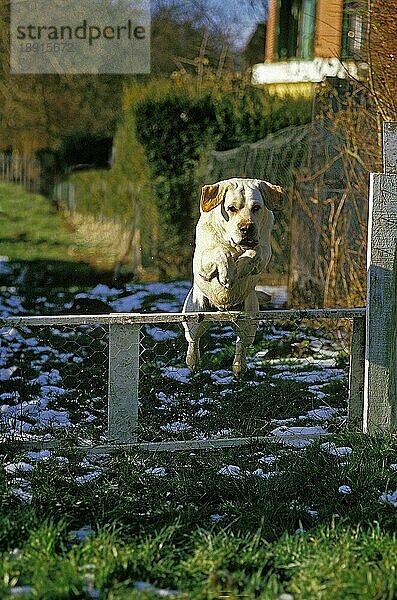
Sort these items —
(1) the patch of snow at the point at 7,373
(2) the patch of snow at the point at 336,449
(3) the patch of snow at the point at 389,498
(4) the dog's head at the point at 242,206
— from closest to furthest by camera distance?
(3) the patch of snow at the point at 389,498, (4) the dog's head at the point at 242,206, (2) the patch of snow at the point at 336,449, (1) the patch of snow at the point at 7,373

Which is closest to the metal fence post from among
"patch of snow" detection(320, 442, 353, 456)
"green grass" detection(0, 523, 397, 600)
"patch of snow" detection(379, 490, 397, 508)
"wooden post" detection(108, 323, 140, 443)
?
"patch of snow" detection(320, 442, 353, 456)

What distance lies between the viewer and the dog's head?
15.1 ft

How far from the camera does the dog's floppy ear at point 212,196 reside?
4773mm

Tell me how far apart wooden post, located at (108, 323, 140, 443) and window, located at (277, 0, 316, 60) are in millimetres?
10223

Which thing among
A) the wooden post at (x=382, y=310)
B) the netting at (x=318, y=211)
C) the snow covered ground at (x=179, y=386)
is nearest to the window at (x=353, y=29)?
the netting at (x=318, y=211)

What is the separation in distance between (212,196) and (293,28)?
35.4 feet

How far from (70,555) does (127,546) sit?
0.82 feet

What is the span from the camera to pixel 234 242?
15.2 ft

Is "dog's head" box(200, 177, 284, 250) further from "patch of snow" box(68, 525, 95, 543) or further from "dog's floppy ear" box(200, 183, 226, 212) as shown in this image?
"patch of snow" box(68, 525, 95, 543)

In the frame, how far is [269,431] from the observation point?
553 centimetres

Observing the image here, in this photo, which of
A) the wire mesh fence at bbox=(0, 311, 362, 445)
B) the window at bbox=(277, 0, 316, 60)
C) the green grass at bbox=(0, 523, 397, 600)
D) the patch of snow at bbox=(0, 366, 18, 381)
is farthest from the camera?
the window at bbox=(277, 0, 316, 60)

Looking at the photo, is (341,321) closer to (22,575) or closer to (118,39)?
(22,575)

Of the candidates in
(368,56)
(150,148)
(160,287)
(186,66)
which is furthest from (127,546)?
(186,66)

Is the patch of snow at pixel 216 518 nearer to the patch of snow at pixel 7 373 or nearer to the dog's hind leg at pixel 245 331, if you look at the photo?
the dog's hind leg at pixel 245 331
